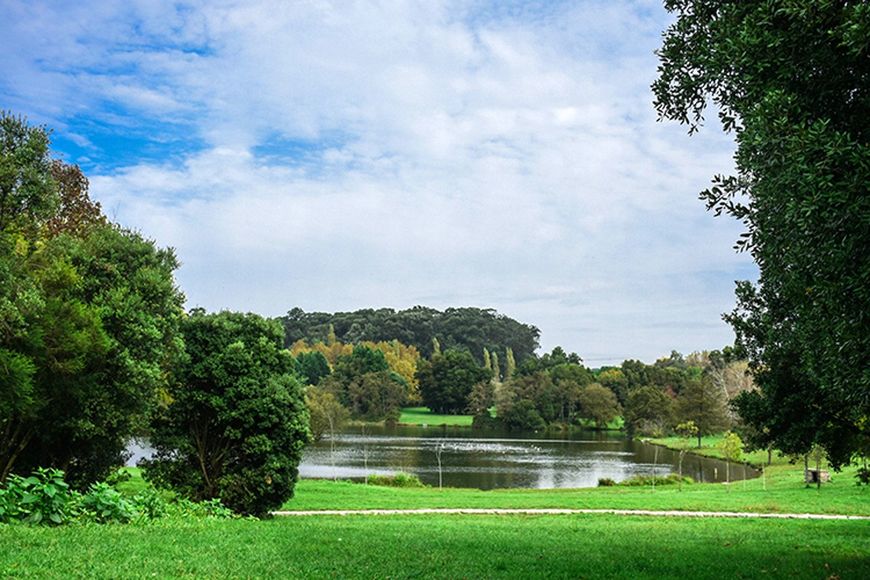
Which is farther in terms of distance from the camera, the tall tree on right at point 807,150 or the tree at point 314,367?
the tree at point 314,367

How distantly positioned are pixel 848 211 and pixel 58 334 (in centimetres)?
1767

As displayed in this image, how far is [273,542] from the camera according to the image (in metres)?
11.8

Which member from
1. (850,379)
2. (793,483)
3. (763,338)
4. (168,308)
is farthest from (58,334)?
(793,483)

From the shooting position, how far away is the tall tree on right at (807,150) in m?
6.25

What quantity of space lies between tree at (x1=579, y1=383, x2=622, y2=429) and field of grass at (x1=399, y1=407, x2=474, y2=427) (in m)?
18.5

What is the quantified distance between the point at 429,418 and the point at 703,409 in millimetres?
52125

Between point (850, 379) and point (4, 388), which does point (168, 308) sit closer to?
point (4, 388)

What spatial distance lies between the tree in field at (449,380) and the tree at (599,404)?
21.9 m

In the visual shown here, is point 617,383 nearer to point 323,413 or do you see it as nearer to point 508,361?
point 508,361

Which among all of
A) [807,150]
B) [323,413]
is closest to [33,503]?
[807,150]

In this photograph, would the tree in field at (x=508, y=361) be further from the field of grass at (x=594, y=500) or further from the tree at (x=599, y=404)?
the field of grass at (x=594, y=500)

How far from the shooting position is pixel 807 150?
20.8ft

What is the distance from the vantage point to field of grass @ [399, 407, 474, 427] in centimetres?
11244

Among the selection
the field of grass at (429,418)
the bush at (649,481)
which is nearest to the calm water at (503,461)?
the bush at (649,481)
